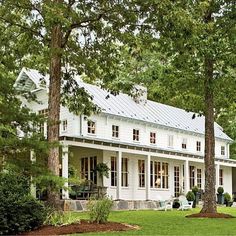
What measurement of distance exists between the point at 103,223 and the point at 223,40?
797cm

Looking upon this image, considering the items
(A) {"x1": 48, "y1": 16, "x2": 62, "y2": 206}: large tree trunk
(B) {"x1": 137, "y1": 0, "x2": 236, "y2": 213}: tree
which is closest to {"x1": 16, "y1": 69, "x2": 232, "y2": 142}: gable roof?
(B) {"x1": 137, "y1": 0, "x2": 236, "y2": 213}: tree

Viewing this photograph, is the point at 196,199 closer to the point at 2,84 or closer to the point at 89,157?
the point at 89,157

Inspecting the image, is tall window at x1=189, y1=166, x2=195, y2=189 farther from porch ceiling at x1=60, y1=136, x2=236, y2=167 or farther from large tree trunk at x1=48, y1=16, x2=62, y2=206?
large tree trunk at x1=48, y1=16, x2=62, y2=206

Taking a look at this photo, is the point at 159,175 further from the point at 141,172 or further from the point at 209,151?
the point at 209,151

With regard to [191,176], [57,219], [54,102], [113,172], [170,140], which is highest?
[170,140]

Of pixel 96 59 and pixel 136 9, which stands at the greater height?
pixel 136 9

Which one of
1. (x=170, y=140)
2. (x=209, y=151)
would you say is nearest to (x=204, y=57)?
(x=209, y=151)

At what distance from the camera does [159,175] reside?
111 ft

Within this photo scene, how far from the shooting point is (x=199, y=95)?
22031 millimetres

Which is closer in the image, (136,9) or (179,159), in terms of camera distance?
(136,9)

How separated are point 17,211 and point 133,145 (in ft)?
50.2

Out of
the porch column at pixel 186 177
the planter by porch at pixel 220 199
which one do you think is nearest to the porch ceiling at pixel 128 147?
the porch column at pixel 186 177

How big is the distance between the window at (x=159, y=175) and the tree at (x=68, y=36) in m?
14.7

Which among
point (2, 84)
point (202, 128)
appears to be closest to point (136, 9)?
point (2, 84)
